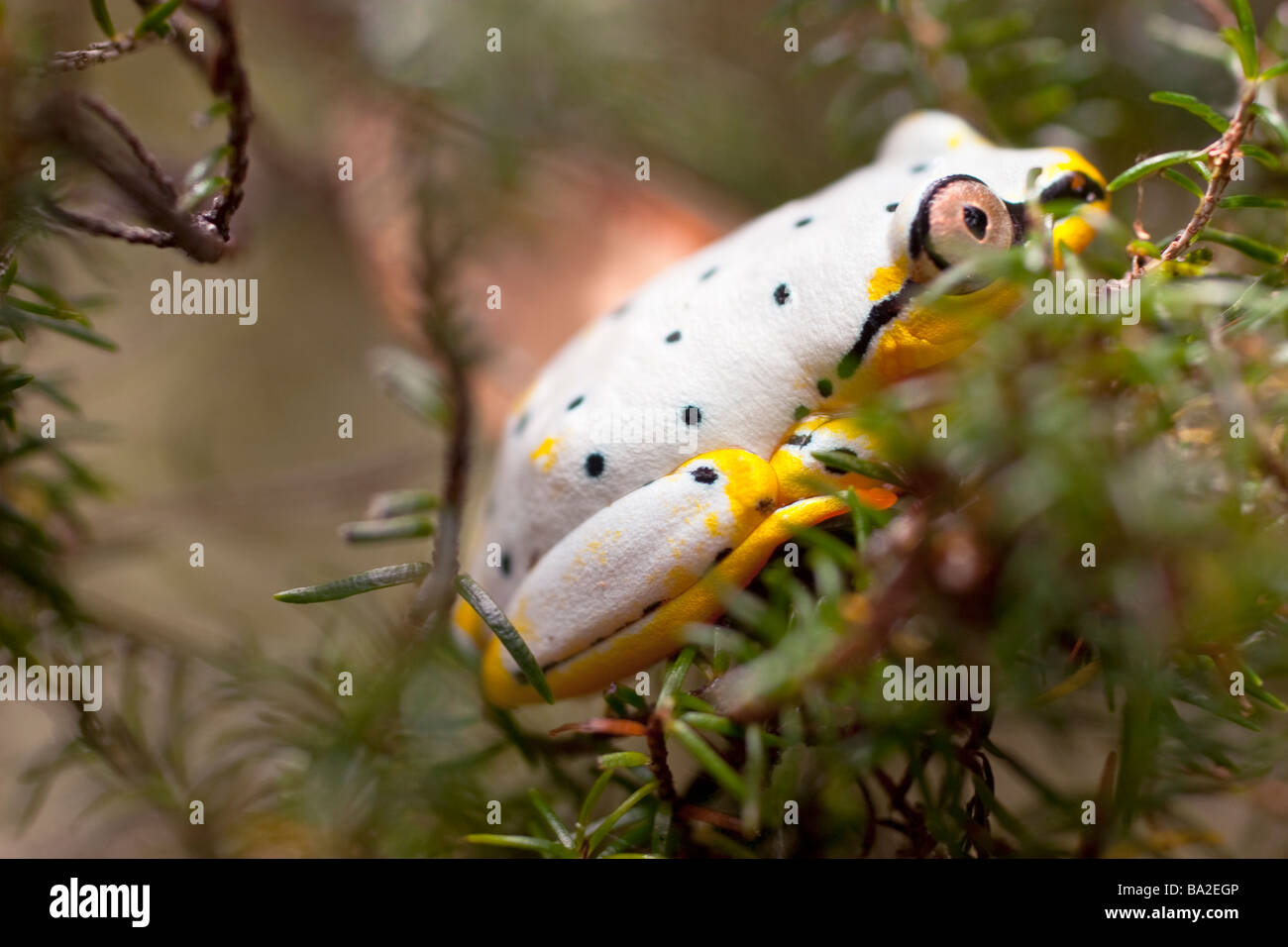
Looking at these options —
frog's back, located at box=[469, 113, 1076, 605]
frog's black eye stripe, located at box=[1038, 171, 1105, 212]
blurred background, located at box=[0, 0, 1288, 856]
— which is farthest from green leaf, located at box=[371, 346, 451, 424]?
frog's black eye stripe, located at box=[1038, 171, 1105, 212]

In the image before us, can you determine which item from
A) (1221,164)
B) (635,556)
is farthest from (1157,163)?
(635,556)

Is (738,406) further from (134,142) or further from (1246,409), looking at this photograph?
(134,142)

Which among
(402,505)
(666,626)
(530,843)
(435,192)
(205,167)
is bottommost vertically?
(530,843)

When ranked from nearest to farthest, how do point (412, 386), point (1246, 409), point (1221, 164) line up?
point (1246, 409)
point (1221, 164)
point (412, 386)

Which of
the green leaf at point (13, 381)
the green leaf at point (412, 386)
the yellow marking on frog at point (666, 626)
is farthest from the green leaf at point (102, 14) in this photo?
the yellow marking on frog at point (666, 626)

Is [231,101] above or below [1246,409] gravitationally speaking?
above
